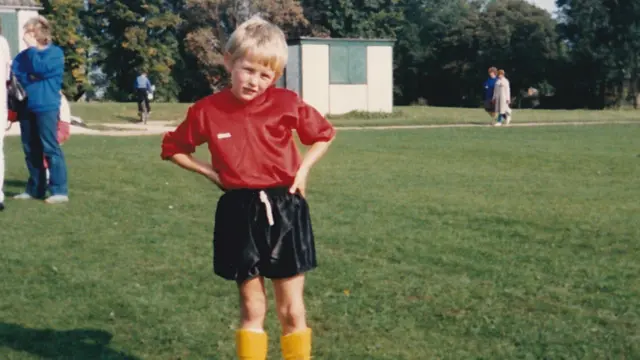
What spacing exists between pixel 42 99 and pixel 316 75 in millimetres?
26402

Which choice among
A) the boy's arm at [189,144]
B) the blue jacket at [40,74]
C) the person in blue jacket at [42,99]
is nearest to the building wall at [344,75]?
the person in blue jacket at [42,99]

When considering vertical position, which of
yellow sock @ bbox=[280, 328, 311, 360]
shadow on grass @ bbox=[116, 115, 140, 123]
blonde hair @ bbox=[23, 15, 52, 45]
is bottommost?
shadow on grass @ bbox=[116, 115, 140, 123]

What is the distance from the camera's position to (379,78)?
3712cm

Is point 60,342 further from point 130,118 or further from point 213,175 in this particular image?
point 130,118

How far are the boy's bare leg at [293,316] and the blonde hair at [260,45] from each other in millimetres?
892

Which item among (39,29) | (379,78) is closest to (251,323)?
(39,29)

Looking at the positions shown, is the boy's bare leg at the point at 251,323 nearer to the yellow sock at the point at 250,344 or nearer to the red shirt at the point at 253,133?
the yellow sock at the point at 250,344

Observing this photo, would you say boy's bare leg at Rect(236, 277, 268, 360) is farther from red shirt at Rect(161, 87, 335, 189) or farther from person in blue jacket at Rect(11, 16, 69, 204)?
person in blue jacket at Rect(11, 16, 69, 204)

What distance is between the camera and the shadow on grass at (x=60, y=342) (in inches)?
178

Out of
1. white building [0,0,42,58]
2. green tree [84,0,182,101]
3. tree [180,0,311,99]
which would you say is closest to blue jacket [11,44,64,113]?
white building [0,0,42,58]

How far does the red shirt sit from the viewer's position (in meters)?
3.77

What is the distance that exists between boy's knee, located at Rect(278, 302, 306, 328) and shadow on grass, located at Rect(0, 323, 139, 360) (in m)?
0.91

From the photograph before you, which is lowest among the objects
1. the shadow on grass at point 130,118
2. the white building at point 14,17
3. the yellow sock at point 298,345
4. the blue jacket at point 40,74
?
the shadow on grass at point 130,118

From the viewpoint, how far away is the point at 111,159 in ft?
51.6
